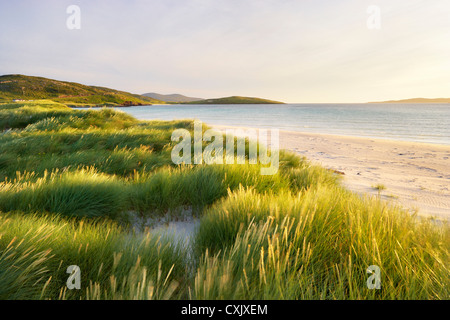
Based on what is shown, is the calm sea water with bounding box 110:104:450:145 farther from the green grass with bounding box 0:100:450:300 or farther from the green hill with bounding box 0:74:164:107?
the green hill with bounding box 0:74:164:107

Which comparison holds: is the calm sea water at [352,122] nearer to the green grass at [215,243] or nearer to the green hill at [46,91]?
the green grass at [215,243]

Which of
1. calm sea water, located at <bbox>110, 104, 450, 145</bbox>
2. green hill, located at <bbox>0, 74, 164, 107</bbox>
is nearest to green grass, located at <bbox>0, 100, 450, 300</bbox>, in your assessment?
calm sea water, located at <bbox>110, 104, 450, 145</bbox>

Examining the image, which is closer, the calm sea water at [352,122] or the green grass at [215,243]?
the green grass at [215,243]

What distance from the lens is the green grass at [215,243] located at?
4.01ft

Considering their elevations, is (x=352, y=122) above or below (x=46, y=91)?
below

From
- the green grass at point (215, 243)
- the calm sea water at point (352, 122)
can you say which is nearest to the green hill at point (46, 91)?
the calm sea water at point (352, 122)

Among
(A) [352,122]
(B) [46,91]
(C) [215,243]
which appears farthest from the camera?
(B) [46,91]

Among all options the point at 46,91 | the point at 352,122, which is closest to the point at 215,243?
the point at 352,122

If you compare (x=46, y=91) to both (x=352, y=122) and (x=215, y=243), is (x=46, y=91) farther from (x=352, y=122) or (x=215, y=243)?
(x=215, y=243)

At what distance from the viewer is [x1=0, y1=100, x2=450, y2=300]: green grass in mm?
1224

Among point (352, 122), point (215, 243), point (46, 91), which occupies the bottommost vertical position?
point (215, 243)

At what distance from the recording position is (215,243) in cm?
190
